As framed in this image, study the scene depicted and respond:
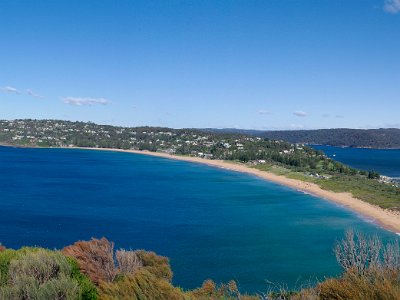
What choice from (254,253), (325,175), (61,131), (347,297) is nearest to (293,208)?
(254,253)

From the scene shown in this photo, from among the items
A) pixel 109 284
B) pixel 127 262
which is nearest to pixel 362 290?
pixel 109 284

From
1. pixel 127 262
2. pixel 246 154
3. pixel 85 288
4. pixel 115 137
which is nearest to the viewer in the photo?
pixel 85 288

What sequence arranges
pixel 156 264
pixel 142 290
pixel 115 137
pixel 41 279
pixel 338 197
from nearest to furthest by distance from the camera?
1. pixel 142 290
2. pixel 41 279
3. pixel 156 264
4. pixel 338 197
5. pixel 115 137

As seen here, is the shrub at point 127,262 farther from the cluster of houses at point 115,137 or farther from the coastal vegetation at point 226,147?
the cluster of houses at point 115,137

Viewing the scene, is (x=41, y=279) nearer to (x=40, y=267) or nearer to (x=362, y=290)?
(x=40, y=267)

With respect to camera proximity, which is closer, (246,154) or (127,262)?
(127,262)

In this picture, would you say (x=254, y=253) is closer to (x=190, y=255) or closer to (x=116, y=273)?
(x=190, y=255)

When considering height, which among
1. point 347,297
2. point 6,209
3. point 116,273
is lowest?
point 6,209
